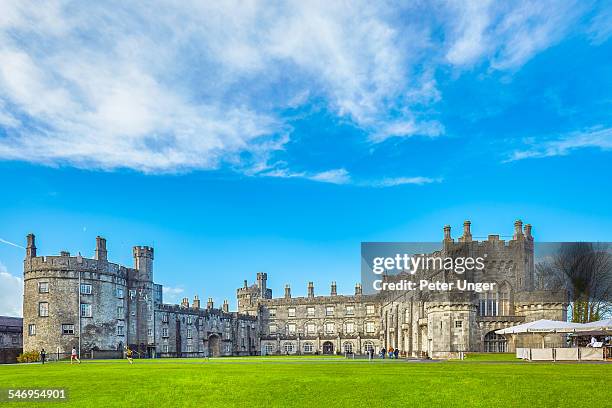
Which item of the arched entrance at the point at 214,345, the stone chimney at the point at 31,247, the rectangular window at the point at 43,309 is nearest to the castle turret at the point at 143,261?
the stone chimney at the point at 31,247

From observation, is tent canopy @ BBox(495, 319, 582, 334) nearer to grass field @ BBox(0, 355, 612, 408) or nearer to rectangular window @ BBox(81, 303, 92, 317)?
grass field @ BBox(0, 355, 612, 408)

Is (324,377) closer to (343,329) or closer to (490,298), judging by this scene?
(490,298)

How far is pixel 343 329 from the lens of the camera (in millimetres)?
99500

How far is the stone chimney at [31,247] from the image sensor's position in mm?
64062

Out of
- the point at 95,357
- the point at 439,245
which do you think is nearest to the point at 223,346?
the point at 95,357

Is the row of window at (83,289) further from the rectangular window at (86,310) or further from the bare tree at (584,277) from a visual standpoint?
the bare tree at (584,277)

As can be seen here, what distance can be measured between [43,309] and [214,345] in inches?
1158

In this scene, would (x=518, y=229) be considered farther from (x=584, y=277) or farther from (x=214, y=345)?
(x=214, y=345)

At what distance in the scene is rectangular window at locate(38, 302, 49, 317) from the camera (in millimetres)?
61603

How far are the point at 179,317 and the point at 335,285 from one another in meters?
31.3

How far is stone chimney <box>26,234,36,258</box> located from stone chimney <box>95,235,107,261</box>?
606cm

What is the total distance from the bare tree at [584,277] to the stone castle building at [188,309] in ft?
24.0

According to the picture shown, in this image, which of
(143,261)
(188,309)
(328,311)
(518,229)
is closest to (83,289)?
(143,261)

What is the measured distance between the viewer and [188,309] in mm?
79875
